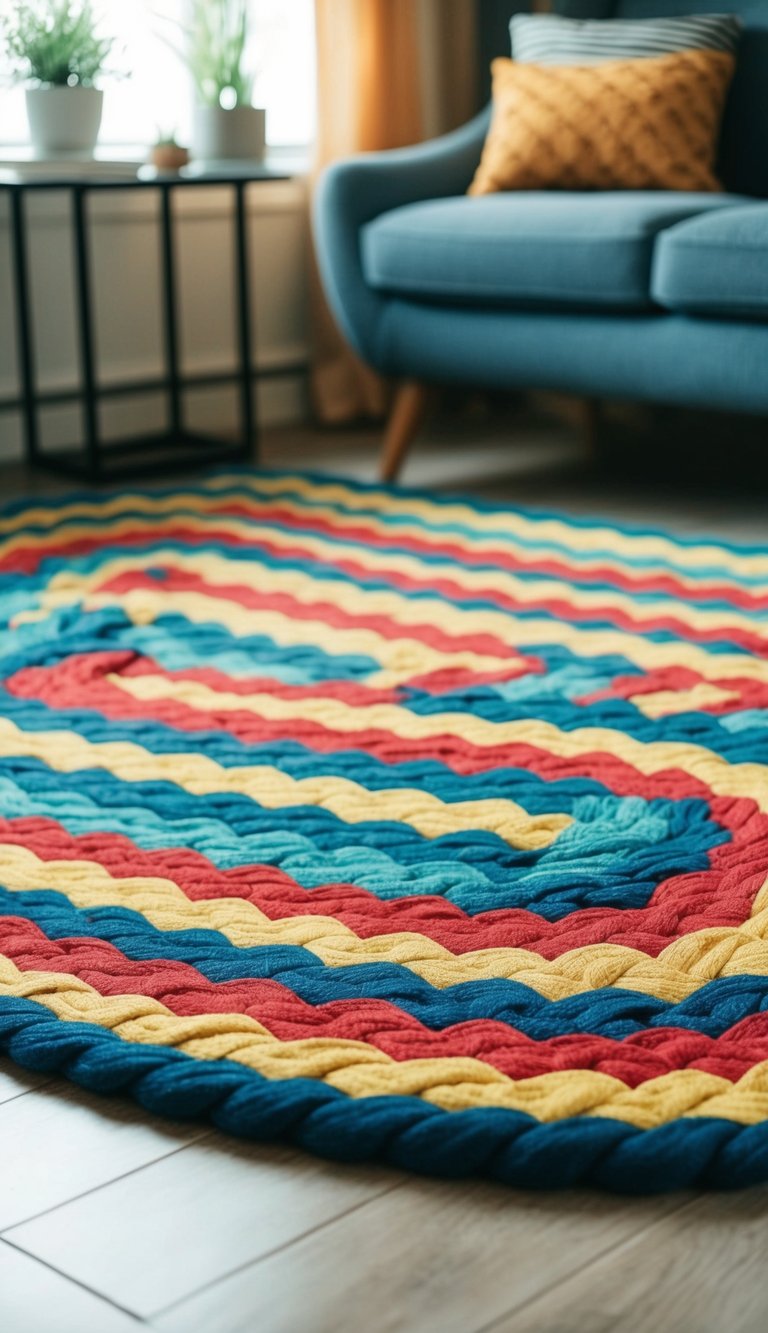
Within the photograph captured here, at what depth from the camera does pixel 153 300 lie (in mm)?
3158

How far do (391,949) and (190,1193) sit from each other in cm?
27

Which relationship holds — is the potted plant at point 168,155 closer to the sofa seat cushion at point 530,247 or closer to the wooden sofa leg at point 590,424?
the sofa seat cushion at point 530,247

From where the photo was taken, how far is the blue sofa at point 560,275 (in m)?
2.22

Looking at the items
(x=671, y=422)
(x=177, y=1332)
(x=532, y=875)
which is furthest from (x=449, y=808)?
(x=671, y=422)

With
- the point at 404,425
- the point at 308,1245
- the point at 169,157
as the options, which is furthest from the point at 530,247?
the point at 308,1245

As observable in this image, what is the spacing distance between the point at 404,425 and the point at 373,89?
3.01 ft

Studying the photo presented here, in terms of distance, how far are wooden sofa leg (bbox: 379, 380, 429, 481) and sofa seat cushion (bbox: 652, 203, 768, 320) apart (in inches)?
21.5

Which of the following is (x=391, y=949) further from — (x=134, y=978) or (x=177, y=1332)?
(x=177, y=1332)

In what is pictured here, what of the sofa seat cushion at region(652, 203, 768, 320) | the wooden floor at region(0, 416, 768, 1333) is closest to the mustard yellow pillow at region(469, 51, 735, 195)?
the sofa seat cushion at region(652, 203, 768, 320)

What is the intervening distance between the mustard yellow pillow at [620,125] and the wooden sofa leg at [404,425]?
0.38m

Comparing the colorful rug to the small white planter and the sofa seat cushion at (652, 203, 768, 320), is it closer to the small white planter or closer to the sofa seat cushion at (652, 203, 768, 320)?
the sofa seat cushion at (652, 203, 768, 320)

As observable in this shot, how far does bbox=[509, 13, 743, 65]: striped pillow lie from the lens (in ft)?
8.77

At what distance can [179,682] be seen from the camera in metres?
1.73

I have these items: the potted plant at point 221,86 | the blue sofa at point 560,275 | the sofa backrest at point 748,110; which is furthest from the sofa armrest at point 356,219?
the sofa backrest at point 748,110
